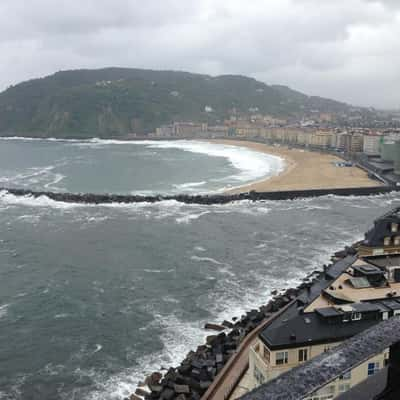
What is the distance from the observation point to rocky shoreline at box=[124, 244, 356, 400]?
12.2m

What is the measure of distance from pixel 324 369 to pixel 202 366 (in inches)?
463

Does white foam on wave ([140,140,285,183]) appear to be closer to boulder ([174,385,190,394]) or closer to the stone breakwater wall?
the stone breakwater wall

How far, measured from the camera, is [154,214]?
3347cm

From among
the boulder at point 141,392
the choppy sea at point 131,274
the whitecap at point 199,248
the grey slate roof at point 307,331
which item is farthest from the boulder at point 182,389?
the whitecap at point 199,248

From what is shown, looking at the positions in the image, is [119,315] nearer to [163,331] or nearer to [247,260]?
[163,331]

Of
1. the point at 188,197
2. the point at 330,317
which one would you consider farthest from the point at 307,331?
the point at 188,197

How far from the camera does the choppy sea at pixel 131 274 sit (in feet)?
46.9

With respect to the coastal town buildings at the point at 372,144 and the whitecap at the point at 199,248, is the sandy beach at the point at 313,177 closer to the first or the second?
the coastal town buildings at the point at 372,144

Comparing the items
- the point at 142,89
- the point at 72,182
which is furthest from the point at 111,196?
the point at 142,89

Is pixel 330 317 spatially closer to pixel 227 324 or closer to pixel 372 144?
pixel 227 324

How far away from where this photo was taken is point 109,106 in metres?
142

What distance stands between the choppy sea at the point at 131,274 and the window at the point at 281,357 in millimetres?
5348

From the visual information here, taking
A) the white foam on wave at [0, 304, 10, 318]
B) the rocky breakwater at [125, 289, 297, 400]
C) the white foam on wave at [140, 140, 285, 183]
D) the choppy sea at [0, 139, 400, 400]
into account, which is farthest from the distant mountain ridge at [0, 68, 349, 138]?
the rocky breakwater at [125, 289, 297, 400]

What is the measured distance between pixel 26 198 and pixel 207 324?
29518mm
